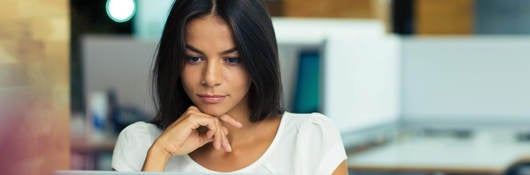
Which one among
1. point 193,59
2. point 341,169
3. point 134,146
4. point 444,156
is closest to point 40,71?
point 193,59

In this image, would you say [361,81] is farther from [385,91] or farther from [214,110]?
[214,110]

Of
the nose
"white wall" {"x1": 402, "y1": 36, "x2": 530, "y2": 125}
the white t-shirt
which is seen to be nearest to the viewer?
the nose

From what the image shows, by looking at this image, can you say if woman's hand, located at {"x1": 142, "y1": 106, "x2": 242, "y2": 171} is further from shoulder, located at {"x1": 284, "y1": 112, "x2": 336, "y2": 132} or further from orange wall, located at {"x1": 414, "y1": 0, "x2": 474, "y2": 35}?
orange wall, located at {"x1": 414, "y1": 0, "x2": 474, "y2": 35}

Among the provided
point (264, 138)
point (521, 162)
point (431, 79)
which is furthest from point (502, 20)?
point (264, 138)

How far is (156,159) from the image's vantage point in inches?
38.0

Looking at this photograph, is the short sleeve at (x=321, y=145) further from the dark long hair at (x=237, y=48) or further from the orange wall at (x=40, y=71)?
the orange wall at (x=40, y=71)

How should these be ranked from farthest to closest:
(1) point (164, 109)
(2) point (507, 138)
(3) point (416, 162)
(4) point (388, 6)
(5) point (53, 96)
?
(4) point (388, 6) < (2) point (507, 138) < (3) point (416, 162) < (1) point (164, 109) < (5) point (53, 96)

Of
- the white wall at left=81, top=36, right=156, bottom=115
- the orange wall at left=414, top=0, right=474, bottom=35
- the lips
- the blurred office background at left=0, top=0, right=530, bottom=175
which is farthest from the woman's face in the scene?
the orange wall at left=414, top=0, right=474, bottom=35

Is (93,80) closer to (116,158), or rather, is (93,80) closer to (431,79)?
(431,79)

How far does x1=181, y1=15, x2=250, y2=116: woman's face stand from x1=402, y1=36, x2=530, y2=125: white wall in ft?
9.24

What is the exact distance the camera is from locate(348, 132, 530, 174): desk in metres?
2.89

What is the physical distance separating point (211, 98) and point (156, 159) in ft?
0.27

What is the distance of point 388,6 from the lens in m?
6.22

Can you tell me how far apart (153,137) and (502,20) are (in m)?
5.82
